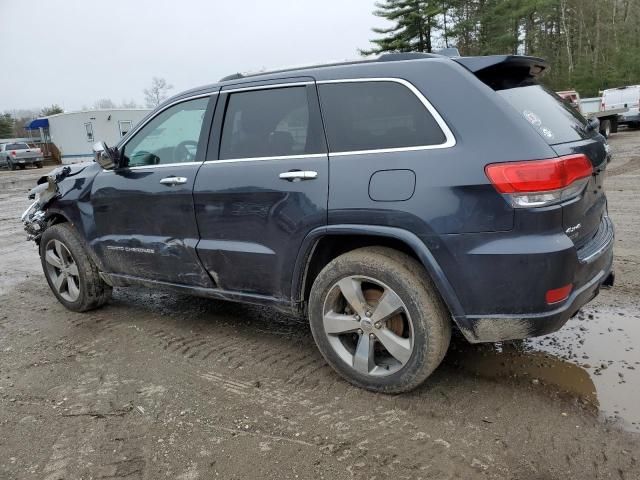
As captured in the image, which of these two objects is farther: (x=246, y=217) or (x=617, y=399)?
(x=246, y=217)

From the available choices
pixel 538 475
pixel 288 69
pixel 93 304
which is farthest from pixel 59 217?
pixel 538 475

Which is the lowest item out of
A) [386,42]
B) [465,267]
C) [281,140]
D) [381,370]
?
[381,370]

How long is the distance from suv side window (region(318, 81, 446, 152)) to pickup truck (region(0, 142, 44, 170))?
110 ft

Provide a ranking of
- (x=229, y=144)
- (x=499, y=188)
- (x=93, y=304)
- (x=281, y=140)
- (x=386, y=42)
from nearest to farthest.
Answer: (x=499, y=188) < (x=281, y=140) < (x=229, y=144) < (x=93, y=304) < (x=386, y=42)

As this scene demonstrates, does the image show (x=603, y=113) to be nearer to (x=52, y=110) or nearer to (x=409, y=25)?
(x=409, y=25)

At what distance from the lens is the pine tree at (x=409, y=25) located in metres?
39.3

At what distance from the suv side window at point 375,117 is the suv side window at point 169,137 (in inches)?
43.5

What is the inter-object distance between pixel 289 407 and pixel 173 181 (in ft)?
5.70

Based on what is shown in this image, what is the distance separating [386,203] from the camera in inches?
107

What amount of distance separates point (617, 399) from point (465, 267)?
46.7 inches

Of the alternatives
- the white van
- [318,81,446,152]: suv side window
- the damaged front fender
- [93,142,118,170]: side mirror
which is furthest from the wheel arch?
the white van

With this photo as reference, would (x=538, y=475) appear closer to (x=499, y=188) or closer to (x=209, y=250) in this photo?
(x=499, y=188)

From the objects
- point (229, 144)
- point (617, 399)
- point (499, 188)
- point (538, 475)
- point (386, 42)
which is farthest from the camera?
point (386, 42)

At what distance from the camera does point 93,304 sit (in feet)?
15.3
